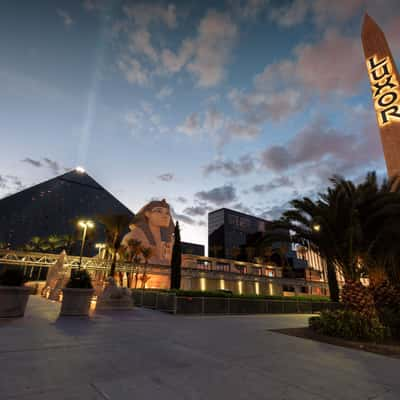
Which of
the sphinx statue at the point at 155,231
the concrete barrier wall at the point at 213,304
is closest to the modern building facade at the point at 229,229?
the sphinx statue at the point at 155,231

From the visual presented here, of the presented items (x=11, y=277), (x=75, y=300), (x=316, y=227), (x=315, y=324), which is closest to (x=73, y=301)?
(x=75, y=300)

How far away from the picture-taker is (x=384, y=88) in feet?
102

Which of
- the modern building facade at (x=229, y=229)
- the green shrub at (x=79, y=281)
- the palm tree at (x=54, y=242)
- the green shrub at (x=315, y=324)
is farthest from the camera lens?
the modern building facade at (x=229, y=229)

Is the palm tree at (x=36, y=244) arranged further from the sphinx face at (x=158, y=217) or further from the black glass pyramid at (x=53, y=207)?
the sphinx face at (x=158, y=217)

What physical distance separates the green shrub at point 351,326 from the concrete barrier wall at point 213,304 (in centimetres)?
798

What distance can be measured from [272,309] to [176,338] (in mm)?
15680

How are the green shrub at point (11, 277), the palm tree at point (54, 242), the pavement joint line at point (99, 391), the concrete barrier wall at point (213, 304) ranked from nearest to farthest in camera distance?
1. the pavement joint line at point (99, 391)
2. the green shrub at point (11, 277)
3. the concrete barrier wall at point (213, 304)
4. the palm tree at point (54, 242)

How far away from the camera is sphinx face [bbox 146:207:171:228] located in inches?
1869

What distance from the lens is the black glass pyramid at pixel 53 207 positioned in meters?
99.8

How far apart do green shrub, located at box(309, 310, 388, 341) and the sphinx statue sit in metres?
37.7

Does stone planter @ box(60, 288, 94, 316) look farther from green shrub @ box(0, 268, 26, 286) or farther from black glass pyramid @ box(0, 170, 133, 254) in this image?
black glass pyramid @ box(0, 170, 133, 254)

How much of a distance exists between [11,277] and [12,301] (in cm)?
83

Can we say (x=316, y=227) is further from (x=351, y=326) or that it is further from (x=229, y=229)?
(x=229, y=229)

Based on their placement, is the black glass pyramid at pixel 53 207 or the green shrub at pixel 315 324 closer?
the green shrub at pixel 315 324
